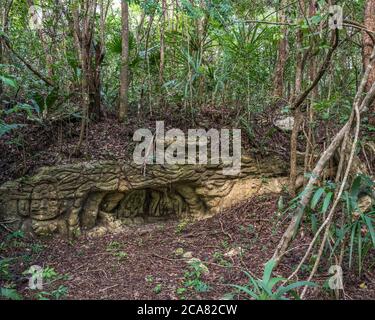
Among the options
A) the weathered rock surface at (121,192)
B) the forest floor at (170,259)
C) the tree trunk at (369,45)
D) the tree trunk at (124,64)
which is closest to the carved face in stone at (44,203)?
the weathered rock surface at (121,192)

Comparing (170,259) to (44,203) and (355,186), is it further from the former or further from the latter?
(355,186)

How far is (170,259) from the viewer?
12.9 feet

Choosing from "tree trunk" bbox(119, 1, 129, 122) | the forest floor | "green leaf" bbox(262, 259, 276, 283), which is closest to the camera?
"green leaf" bbox(262, 259, 276, 283)

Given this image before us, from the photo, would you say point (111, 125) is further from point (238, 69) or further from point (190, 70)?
point (238, 69)

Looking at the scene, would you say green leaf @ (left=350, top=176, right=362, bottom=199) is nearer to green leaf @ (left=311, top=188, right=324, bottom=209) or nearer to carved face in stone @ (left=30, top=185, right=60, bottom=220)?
green leaf @ (left=311, top=188, right=324, bottom=209)

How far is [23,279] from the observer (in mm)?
3418

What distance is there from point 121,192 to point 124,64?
6.31 ft

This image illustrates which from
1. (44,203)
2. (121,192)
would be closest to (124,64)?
(121,192)

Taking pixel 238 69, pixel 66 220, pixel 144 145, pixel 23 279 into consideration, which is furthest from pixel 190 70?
pixel 23 279

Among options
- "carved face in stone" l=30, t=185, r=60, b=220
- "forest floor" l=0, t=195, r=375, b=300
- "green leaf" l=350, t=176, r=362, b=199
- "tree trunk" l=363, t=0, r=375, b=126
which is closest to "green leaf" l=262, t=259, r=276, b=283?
"forest floor" l=0, t=195, r=375, b=300

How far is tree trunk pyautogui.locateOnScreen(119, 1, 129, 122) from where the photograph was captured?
5082 mm

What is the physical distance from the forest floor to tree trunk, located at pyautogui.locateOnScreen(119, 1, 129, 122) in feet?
6.09

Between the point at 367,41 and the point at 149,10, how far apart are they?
290cm

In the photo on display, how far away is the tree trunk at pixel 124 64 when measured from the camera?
16.7 feet
